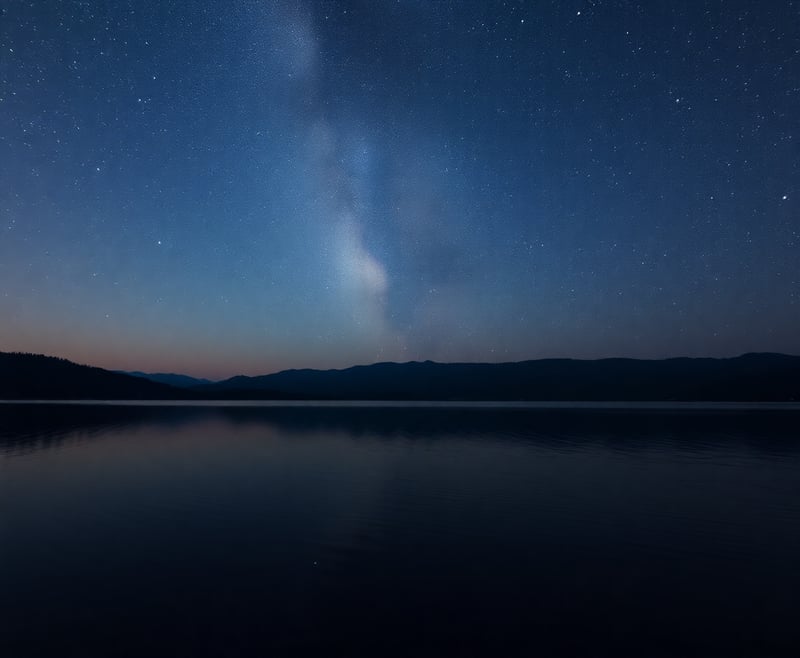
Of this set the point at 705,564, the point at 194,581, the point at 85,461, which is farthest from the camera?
the point at 85,461

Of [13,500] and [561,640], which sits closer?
[561,640]

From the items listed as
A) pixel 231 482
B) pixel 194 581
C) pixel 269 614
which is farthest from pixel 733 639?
pixel 231 482

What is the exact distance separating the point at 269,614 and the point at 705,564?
11.2 m

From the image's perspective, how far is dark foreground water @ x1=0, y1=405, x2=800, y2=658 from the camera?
8.37m

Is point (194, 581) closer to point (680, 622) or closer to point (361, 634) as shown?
point (361, 634)

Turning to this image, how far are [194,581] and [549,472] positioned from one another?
65.7ft

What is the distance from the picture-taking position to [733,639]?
8.40 metres

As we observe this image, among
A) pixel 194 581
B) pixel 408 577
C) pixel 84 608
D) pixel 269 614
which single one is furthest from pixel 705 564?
pixel 84 608

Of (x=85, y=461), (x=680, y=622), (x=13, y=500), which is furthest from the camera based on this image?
(x=85, y=461)

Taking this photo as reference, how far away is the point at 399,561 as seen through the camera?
12.2 metres

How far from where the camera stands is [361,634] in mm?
8406

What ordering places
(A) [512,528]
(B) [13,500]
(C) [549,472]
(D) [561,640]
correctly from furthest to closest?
1. (C) [549,472]
2. (B) [13,500]
3. (A) [512,528]
4. (D) [561,640]

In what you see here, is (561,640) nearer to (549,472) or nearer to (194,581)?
(194,581)

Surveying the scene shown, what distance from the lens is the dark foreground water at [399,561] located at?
8.37 m
